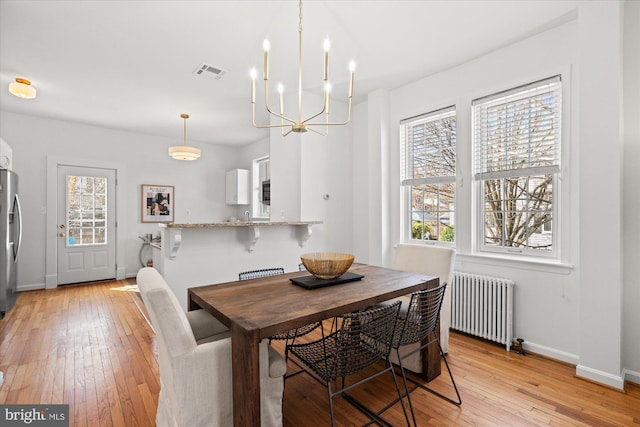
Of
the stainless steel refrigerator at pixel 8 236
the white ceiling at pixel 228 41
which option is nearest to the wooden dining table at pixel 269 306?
the white ceiling at pixel 228 41

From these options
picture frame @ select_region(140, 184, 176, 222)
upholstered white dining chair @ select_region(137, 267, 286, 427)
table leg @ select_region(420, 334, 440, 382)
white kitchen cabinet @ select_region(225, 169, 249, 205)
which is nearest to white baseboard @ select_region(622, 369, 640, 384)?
table leg @ select_region(420, 334, 440, 382)

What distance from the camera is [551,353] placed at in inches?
103

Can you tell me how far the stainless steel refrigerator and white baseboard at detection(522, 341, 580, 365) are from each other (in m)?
5.67

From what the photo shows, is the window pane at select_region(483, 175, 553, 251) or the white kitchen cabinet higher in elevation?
the white kitchen cabinet

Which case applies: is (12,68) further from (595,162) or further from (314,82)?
(595,162)

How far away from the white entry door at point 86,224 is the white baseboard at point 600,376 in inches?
268

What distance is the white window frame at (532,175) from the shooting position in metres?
2.58

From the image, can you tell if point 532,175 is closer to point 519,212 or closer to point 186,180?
point 519,212

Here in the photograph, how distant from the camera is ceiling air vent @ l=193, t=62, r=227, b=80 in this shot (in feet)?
10.9

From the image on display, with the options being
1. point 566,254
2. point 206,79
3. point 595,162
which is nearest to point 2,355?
point 206,79

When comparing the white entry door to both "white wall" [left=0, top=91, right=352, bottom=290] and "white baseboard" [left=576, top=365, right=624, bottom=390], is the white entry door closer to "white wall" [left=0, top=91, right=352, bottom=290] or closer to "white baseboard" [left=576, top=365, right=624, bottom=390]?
"white wall" [left=0, top=91, right=352, bottom=290]

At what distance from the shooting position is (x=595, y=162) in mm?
2266

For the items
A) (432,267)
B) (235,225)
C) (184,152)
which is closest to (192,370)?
(235,225)

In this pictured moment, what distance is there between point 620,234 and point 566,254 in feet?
1.44
